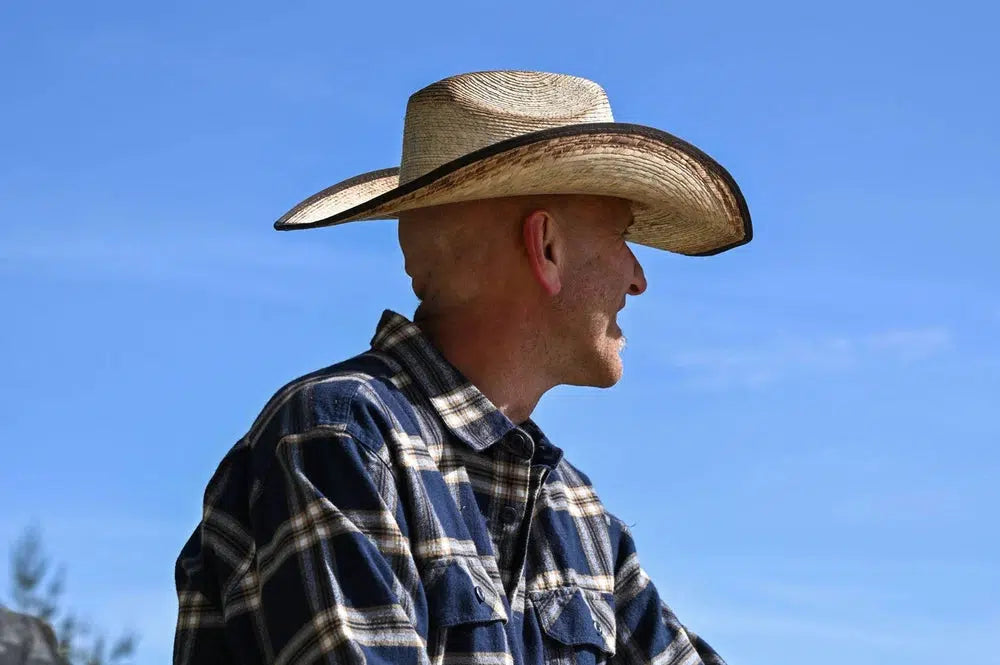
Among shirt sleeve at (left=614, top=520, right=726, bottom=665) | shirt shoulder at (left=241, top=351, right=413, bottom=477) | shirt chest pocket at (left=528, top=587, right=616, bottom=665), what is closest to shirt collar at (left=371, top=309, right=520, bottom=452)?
shirt shoulder at (left=241, top=351, right=413, bottom=477)

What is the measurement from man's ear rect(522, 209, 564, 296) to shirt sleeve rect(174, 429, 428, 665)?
2.40 ft

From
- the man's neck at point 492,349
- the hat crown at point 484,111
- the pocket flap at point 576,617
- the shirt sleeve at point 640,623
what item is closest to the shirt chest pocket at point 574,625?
the pocket flap at point 576,617

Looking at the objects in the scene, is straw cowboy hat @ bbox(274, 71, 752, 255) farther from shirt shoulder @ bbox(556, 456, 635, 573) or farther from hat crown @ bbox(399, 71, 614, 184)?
shirt shoulder @ bbox(556, 456, 635, 573)

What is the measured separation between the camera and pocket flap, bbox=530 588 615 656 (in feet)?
12.0

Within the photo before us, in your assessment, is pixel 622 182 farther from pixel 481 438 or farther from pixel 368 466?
pixel 368 466

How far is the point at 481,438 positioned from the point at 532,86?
3.12ft

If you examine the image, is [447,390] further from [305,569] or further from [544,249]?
[305,569]

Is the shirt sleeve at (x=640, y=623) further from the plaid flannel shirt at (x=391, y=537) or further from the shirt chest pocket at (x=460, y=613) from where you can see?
the shirt chest pocket at (x=460, y=613)

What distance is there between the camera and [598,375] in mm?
3887

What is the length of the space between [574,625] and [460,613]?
1.78ft

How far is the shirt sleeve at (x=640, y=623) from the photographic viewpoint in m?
4.12

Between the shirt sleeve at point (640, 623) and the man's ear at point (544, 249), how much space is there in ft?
2.69

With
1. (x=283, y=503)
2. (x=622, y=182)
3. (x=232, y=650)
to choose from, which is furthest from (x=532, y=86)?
(x=232, y=650)

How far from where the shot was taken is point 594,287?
3830mm
